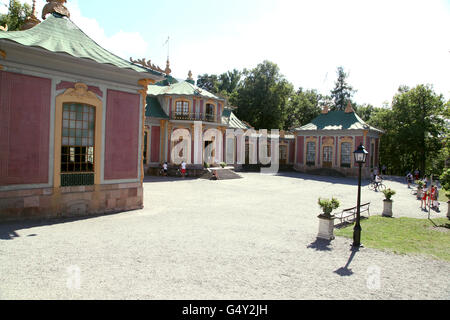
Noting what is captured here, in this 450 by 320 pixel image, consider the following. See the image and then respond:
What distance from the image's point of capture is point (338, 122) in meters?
32.8

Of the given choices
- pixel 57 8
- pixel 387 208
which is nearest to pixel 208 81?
pixel 57 8

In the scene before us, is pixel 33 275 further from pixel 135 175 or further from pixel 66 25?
pixel 66 25

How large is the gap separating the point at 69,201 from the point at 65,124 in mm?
2690

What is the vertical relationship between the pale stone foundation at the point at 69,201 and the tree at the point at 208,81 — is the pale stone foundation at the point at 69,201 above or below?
below

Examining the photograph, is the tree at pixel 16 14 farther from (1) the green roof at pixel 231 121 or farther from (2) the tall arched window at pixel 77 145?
(1) the green roof at pixel 231 121

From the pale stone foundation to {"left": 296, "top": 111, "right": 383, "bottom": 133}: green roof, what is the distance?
989 inches

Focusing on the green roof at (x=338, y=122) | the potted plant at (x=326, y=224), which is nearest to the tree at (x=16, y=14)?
the potted plant at (x=326, y=224)

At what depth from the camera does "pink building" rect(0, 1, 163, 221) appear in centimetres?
937

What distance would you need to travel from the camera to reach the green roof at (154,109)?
84.8 ft

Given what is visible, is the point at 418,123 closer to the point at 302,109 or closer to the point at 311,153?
the point at 311,153

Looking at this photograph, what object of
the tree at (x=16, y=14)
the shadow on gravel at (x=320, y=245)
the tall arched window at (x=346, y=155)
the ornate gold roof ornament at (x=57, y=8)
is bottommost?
the shadow on gravel at (x=320, y=245)

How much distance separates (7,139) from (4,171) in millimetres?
974

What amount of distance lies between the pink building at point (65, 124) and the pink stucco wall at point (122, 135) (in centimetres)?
4

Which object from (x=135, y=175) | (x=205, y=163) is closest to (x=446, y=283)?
(x=135, y=175)
